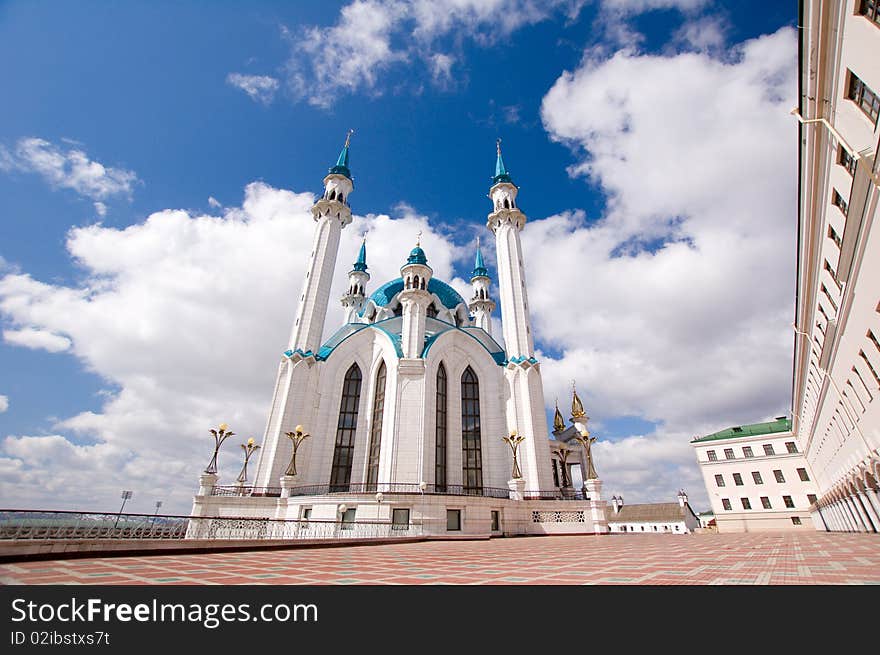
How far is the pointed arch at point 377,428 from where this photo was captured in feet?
83.4

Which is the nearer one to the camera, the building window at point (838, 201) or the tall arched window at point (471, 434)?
the building window at point (838, 201)

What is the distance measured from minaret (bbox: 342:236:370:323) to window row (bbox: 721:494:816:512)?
42.3 metres

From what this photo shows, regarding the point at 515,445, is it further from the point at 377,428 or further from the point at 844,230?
the point at 844,230

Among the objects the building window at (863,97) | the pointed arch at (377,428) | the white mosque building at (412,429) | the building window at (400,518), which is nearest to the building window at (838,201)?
the building window at (863,97)

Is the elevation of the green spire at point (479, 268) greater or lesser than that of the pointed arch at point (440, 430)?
greater

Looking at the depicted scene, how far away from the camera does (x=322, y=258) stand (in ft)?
103

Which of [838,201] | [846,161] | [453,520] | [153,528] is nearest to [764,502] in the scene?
[453,520]

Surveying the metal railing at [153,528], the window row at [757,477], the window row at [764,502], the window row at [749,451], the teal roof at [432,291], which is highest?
the teal roof at [432,291]

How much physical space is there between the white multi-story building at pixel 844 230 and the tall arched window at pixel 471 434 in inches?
747

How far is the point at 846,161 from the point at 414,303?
2281 centimetres

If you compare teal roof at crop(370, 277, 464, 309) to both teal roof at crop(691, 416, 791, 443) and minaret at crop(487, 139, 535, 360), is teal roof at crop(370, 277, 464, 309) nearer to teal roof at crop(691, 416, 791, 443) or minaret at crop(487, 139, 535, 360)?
minaret at crop(487, 139, 535, 360)

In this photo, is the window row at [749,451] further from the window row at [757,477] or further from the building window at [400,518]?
the building window at [400,518]

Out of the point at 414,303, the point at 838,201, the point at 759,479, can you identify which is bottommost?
the point at 759,479
